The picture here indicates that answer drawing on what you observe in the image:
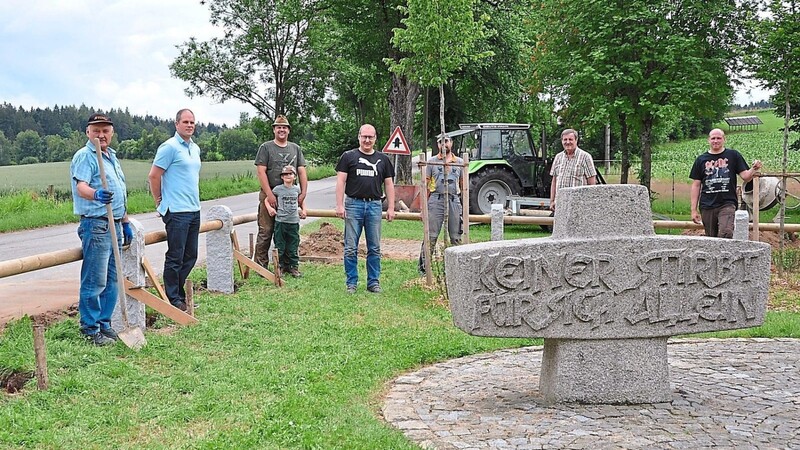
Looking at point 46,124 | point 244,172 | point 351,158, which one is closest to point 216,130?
point 46,124

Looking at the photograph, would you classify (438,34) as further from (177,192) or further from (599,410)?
(599,410)

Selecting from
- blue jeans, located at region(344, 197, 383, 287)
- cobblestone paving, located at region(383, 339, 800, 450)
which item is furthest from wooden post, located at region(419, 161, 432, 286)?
cobblestone paving, located at region(383, 339, 800, 450)

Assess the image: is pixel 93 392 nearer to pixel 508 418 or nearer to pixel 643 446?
pixel 508 418

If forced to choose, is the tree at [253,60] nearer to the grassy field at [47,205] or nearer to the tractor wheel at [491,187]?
the grassy field at [47,205]

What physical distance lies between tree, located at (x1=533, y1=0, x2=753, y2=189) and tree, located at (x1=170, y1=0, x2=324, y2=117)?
1388 centimetres

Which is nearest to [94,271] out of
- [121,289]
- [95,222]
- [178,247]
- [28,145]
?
[121,289]

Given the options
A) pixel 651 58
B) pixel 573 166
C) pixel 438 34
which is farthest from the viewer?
pixel 651 58

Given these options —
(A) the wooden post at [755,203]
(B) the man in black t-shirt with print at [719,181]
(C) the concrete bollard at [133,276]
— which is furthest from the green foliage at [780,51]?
(C) the concrete bollard at [133,276]

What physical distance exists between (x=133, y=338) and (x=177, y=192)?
1675mm

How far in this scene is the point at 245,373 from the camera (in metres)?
5.37

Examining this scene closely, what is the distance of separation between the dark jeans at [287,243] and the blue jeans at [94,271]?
3.70m

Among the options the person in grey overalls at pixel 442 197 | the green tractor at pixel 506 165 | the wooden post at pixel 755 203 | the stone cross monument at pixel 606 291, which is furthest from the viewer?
the green tractor at pixel 506 165

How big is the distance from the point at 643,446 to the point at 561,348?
932mm

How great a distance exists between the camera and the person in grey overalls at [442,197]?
9.49m
